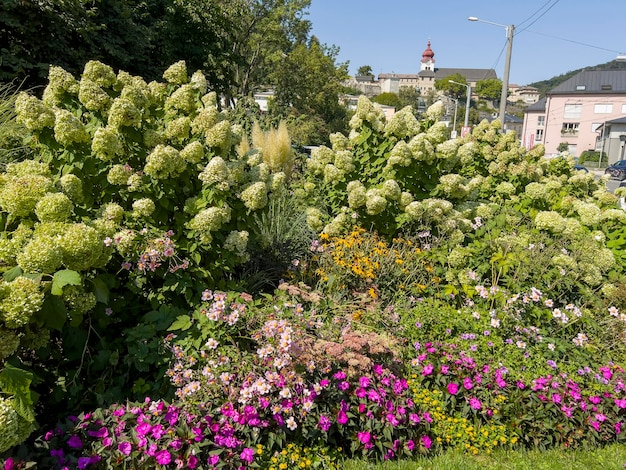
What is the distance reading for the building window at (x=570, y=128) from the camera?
61688 mm

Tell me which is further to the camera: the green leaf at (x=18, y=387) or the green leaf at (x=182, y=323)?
the green leaf at (x=182, y=323)

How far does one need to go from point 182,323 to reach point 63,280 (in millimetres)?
849

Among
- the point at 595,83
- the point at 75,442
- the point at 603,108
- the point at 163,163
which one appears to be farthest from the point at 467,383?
the point at 595,83

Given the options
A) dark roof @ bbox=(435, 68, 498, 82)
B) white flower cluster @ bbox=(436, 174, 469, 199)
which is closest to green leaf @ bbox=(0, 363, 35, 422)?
white flower cluster @ bbox=(436, 174, 469, 199)

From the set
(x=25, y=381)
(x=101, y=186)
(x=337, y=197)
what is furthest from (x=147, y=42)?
(x=25, y=381)

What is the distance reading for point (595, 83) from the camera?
207 feet

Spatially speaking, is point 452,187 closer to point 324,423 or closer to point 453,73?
point 324,423

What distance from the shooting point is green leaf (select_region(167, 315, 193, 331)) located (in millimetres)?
2648

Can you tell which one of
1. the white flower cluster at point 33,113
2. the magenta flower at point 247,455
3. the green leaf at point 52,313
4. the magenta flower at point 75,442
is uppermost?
the white flower cluster at point 33,113

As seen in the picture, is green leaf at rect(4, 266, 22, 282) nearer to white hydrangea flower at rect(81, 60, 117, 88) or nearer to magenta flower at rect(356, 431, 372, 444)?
white hydrangea flower at rect(81, 60, 117, 88)

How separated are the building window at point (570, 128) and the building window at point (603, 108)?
277 cm

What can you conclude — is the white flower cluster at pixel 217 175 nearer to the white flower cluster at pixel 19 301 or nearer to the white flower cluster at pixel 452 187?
the white flower cluster at pixel 19 301

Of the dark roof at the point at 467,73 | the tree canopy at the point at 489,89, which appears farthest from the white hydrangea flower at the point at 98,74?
the dark roof at the point at 467,73

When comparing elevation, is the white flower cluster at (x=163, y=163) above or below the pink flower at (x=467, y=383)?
above
